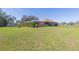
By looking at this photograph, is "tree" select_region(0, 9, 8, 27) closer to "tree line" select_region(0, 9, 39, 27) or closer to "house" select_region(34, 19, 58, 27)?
"tree line" select_region(0, 9, 39, 27)

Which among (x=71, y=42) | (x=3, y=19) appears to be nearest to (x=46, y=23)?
(x=71, y=42)

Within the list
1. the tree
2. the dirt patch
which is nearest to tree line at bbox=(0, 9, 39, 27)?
the tree

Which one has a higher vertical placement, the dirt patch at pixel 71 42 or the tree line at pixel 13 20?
the tree line at pixel 13 20

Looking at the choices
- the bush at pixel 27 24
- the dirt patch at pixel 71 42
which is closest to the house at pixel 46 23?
the bush at pixel 27 24

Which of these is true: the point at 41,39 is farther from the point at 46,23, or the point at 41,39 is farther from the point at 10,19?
the point at 10,19

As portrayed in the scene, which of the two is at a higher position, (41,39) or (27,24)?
(27,24)

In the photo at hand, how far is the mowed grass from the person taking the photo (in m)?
3.61

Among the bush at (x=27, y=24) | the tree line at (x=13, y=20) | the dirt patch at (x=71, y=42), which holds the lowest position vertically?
the dirt patch at (x=71, y=42)

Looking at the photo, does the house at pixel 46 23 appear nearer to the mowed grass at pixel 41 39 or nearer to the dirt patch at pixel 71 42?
the mowed grass at pixel 41 39

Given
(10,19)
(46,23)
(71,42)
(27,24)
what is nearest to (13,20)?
(10,19)

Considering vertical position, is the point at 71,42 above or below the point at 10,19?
below

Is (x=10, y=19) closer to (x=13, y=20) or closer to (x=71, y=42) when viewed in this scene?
(x=13, y=20)

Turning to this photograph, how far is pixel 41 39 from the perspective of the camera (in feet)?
11.9

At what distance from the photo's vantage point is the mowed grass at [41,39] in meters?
3.61
